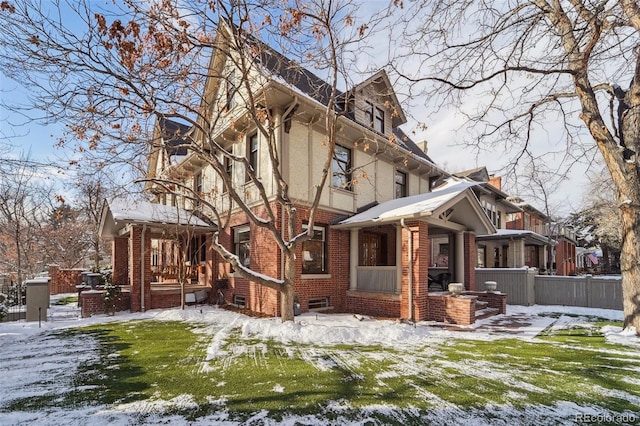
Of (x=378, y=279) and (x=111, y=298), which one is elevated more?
(x=378, y=279)

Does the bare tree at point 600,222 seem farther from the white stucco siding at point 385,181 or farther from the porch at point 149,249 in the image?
the porch at point 149,249

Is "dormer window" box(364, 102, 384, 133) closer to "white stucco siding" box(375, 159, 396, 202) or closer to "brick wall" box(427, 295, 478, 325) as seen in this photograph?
"white stucco siding" box(375, 159, 396, 202)

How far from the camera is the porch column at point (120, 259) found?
13766mm

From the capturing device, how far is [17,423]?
3.50m

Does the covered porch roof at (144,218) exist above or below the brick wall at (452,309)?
above

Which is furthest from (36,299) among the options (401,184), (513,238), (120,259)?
(513,238)

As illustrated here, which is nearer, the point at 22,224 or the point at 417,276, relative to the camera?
the point at 417,276

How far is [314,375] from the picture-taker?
485 cm

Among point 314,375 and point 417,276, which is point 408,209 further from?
point 314,375

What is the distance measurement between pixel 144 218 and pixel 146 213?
677mm

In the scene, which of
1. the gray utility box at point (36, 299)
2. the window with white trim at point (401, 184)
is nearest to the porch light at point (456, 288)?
the window with white trim at point (401, 184)

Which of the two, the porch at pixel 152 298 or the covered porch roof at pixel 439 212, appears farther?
the porch at pixel 152 298

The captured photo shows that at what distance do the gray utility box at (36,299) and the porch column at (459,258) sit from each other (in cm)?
1339

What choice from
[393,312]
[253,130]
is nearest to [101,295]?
[253,130]
